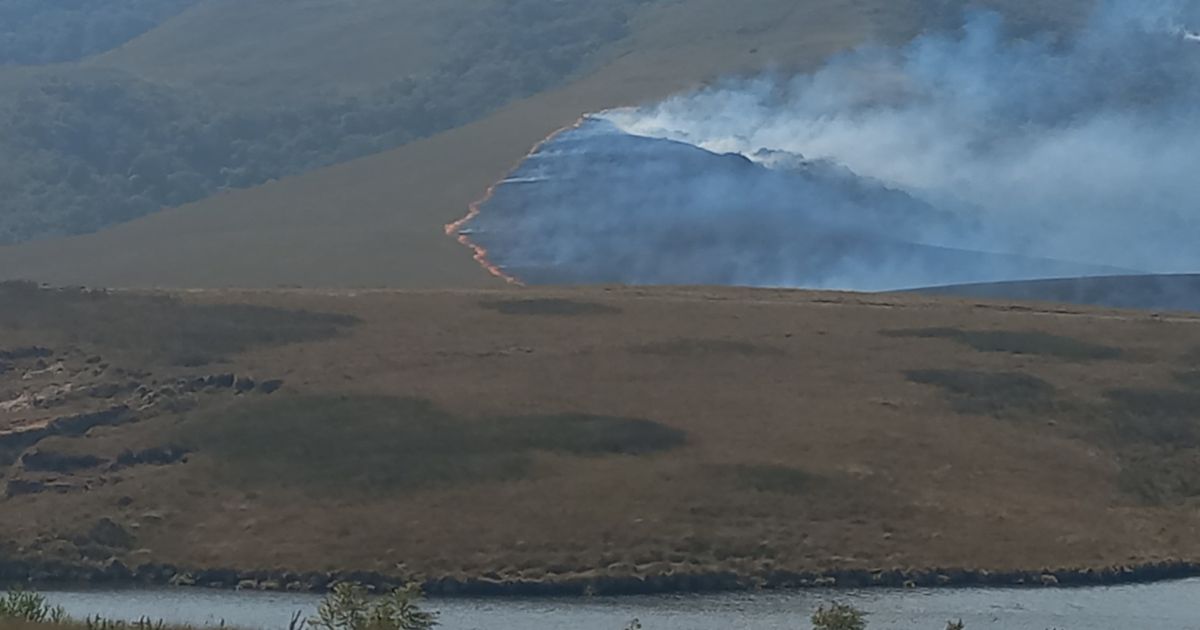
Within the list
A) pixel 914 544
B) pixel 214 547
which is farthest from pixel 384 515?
pixel 914 544

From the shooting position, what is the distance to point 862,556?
6316 centimetres

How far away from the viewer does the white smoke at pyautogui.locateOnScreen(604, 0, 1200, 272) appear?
140 meters

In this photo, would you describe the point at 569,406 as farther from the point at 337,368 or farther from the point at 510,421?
the point at 337,368

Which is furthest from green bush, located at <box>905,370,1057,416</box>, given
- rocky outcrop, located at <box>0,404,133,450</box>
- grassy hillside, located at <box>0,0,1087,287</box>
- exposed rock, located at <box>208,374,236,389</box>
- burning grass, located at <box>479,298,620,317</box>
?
grassy hillside, located at <box>0,0,1087,287</box>

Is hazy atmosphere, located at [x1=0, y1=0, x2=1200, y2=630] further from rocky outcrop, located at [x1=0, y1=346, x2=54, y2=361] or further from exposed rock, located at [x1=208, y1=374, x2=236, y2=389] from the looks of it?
rocky outcrop, located at [x1=0, y1=346, x2=54, y2=361]

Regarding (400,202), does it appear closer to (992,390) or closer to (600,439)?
(992,390)

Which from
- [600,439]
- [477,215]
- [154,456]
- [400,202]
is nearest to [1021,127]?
[477,215]

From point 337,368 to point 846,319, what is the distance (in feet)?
82.8

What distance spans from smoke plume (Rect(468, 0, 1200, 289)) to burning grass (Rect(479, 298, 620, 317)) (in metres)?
30.6

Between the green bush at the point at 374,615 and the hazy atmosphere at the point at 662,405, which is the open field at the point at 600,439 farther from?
the green bush at the point at 374,615

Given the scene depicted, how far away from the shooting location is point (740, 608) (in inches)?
2274

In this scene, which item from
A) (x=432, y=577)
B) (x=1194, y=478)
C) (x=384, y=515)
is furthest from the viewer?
(x=1194, y=478)

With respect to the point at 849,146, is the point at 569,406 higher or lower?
lower

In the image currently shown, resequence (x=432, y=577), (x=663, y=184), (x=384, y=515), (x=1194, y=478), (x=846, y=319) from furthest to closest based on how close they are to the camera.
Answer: (x=663, y=184)
(x=846, y=319)
(x=1194, y=478)
(x=384, y=515)
(x=432, y=577)
